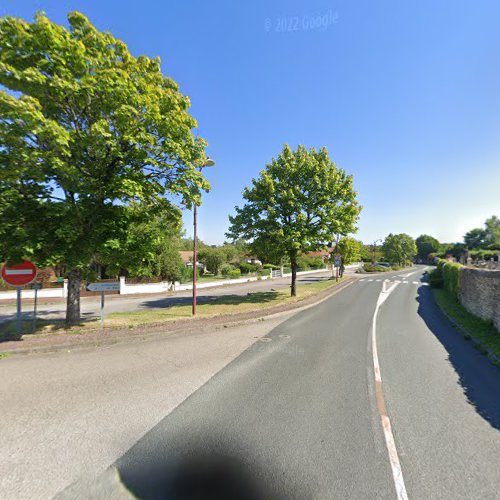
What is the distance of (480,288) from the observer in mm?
11312

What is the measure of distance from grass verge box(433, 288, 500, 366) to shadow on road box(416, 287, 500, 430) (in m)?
0.25

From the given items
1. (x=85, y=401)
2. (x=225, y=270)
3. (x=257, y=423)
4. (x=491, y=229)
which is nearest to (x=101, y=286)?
(x=85, y=401)

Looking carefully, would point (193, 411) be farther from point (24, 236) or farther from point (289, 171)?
point (289, 171)

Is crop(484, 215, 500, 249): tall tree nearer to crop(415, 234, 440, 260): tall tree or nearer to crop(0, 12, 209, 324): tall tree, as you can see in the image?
crop(415, 234, 440, 260): tall tree

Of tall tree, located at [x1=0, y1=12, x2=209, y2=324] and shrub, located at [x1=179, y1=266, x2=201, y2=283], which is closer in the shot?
tall tree, located at [x1=0, y1=12, x2=209, y2=324]

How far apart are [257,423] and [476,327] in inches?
411

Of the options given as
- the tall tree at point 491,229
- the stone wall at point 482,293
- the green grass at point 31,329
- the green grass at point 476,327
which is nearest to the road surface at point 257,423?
the green grass at point 476,327

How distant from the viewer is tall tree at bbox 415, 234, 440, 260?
108562mm

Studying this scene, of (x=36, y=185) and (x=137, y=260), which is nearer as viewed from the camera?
(x=36, y=185)

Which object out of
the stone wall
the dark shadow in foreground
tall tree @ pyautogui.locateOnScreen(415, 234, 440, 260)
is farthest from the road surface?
tall tree @ pyautogui.locateOnScreen(415, 234, 440, 260)

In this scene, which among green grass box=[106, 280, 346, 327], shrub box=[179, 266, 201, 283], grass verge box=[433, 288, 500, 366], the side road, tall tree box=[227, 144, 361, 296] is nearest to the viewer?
the side road

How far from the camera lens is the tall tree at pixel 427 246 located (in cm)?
10856

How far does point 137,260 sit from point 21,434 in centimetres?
637

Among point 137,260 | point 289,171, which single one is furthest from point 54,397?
point 289,171
